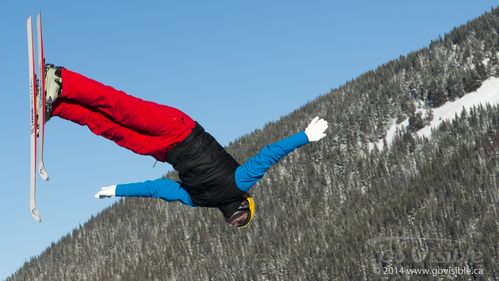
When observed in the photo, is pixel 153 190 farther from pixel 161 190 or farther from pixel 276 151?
pixel 276 151

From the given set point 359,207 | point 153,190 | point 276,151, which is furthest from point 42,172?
point 359,207

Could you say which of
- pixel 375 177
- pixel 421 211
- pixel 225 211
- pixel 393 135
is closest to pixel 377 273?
pixel 421 211

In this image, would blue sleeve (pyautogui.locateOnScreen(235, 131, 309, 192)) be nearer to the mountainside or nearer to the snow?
the mountainside

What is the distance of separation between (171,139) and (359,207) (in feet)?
114

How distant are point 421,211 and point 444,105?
14710mm

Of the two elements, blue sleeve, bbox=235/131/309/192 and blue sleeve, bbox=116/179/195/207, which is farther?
blue sleeve, bbox=116/179/195/207

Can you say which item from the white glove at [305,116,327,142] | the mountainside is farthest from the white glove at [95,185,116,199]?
the mountainside

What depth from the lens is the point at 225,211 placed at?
352 inches

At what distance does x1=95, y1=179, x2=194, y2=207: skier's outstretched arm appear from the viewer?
910 centimetres

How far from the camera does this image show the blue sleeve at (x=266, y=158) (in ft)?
27.2

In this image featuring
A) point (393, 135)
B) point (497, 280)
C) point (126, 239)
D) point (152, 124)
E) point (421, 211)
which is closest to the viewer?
point (152, 124)

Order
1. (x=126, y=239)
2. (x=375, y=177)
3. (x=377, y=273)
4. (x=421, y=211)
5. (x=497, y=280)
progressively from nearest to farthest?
(x=497, y=280) < (x=377, y=273) < (x=421, y=211) < (x=375, y=177) < (x=126, y=239)

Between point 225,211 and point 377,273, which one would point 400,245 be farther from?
point 225,211

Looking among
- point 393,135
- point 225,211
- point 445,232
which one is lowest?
point 225,211
